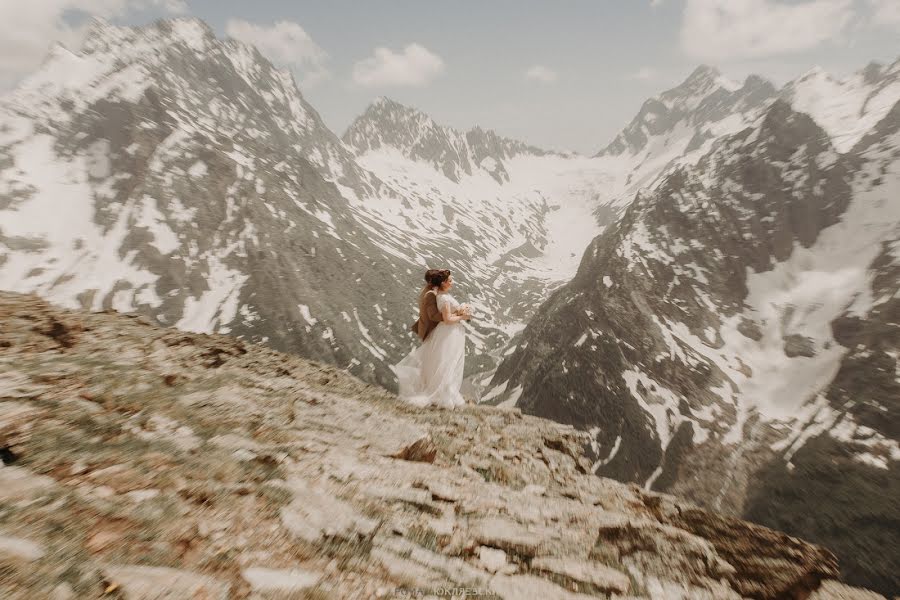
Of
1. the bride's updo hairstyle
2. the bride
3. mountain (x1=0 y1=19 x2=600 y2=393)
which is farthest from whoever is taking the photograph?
mountain (x1=0 y1=19 x2=600 y2=393)

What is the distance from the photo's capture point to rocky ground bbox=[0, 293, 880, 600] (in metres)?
3.81

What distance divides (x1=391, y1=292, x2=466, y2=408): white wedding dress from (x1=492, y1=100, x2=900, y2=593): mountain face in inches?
3516

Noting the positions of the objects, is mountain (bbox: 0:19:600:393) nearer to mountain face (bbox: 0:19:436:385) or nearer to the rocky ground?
mountain face (bbox: 0:19:436:385)

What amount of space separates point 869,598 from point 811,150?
650 ft

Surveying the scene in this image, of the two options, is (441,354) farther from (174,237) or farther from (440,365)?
(174,237)

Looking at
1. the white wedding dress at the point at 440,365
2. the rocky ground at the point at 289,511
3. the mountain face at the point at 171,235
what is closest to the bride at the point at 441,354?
the white wedding dress at the point at 440,365

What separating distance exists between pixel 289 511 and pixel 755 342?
137817mm

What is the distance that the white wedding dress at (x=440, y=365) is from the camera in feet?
43.2

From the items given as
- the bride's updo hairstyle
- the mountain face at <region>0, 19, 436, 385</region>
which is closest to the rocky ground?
the bride's updo hairstyle

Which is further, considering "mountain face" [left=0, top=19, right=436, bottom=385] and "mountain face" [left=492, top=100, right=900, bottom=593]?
"mountain face" [left=0, top=19, right=436, bottom=385]

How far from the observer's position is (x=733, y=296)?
125 m

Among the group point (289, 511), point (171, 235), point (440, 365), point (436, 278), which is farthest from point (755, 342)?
point (171, 235)

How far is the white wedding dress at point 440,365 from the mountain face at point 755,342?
293 feet

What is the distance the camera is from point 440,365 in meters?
13.3
